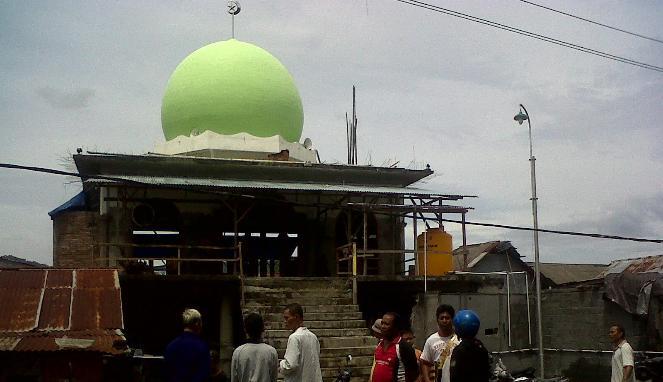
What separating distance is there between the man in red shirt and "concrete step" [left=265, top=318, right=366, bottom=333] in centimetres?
760

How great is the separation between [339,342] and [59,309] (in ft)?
19.0

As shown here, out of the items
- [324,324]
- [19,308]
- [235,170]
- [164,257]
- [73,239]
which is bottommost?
[324,324]

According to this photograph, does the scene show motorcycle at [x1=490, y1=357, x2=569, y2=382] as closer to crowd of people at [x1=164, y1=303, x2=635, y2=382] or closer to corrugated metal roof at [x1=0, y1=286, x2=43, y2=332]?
crowd of people at [x1=164, y1=303, x2=635, y2=382]

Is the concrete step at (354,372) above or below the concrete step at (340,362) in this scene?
below

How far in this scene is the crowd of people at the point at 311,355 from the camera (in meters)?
6.47

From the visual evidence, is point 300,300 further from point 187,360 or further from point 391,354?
point 187,360

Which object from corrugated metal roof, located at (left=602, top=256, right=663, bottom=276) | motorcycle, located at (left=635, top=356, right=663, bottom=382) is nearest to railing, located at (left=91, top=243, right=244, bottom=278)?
motorcycle, located at (left=635, top=356, right=663, bottom=382)

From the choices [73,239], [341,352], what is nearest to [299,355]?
[341,352]

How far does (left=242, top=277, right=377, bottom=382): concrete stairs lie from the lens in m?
14.2

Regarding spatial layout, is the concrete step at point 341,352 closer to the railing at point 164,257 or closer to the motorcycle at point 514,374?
the motorcycle at point 514,374

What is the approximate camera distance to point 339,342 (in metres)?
14.5

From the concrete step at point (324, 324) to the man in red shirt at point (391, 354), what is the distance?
7.60 metres

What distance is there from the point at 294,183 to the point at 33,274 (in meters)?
8.20

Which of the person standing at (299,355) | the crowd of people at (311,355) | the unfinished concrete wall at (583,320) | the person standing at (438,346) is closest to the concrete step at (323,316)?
the unfinished concrete wall at (583,320)
